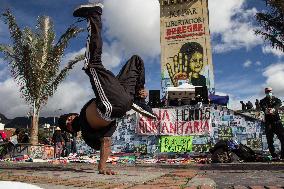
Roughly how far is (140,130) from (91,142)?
10.3 m

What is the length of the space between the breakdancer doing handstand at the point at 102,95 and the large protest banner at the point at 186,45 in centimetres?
2844

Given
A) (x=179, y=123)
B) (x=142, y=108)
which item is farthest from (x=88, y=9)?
(x=179, y=123)

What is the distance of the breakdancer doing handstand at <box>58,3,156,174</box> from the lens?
15.9 feet

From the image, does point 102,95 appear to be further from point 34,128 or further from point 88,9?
point 34,128

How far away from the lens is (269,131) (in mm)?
→ 10133

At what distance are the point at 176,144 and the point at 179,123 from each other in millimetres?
858

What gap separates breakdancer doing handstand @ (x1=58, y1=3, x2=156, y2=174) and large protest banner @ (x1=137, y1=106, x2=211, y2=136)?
947 centimetres

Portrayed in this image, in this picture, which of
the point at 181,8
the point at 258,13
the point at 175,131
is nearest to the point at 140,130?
the point at 175,131

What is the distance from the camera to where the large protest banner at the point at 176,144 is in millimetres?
14445

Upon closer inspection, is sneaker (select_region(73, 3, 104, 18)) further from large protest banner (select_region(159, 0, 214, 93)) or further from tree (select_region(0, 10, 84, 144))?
large protest banner (select_region(159, 0, 214, 93))

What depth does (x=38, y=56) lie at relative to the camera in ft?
57.8

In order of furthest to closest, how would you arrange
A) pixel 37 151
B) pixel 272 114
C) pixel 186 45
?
pixel 186 45 → pixel 37 151 → pixel 272 114

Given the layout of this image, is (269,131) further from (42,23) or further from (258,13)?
(42,23)

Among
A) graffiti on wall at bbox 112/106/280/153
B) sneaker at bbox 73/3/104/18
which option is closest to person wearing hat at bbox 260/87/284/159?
graffiti on wall at bbox 112/106/280/153
